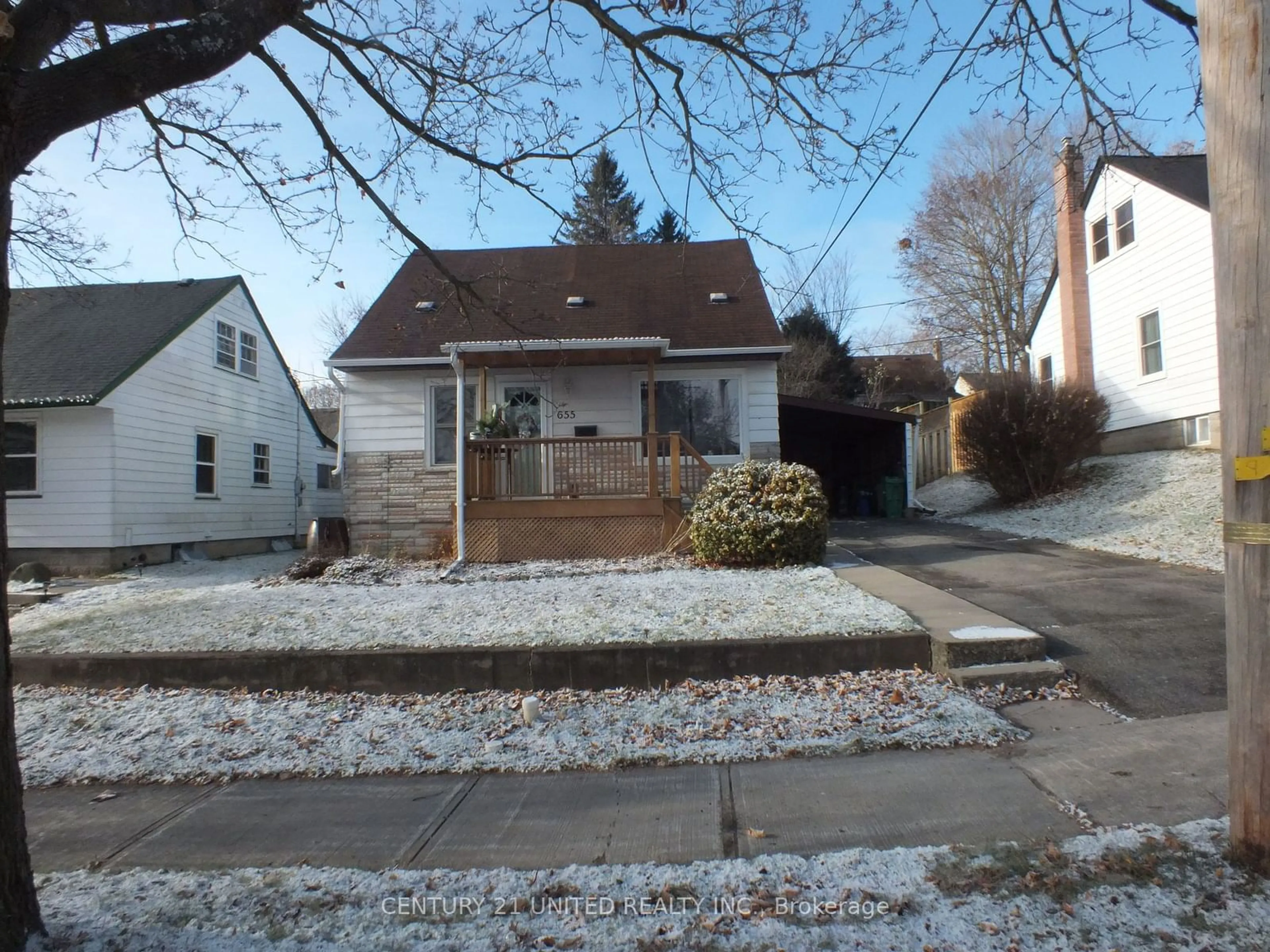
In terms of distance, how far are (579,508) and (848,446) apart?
41.9 feet

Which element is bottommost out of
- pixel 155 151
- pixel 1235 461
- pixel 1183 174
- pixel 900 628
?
pixel 900 628

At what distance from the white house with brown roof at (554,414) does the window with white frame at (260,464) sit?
217 inches

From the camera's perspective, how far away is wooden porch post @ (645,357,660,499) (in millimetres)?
11531

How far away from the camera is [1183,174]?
637 inches

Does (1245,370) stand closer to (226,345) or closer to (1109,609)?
(1109,609)

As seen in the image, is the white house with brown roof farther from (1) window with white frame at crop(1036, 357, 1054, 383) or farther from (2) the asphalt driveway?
(1) window with white frame at crop(1036, 357, 1054, 383)

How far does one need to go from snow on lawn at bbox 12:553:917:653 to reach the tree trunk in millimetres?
3400

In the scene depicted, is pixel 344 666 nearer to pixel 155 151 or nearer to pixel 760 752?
pixel 760 752

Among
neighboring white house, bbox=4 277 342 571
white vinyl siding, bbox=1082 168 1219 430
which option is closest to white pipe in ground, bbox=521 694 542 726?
neighboring white house, bbox=4 277 342 571

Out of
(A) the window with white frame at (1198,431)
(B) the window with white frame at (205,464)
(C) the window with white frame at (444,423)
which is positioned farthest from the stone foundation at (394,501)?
(A) the window with white frame at (1198,431)

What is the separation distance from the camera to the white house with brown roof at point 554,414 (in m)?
11.5

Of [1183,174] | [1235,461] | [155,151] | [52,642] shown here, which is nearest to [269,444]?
[52,642]

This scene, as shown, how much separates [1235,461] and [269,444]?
1893 cm

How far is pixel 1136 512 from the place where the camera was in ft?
39.9
